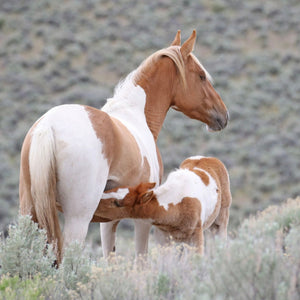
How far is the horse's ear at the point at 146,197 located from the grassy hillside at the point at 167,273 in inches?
26.8

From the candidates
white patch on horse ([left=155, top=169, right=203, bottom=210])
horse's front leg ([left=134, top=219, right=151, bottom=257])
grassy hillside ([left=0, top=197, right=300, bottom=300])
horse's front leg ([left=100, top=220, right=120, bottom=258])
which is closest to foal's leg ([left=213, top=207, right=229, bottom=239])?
white patch on horse ([left=155, top=169, right=203, bottom=210])

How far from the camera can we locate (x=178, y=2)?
24.1 metres

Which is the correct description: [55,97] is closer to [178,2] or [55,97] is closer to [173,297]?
[178,2]

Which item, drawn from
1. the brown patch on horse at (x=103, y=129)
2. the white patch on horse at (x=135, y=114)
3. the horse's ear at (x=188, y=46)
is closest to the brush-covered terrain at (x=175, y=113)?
the brown patch on horse at (x=103, y=129)

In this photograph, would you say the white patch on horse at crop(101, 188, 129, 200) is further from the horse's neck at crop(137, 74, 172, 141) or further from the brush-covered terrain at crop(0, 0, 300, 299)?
the horse's neck at crop(137, 74, 172, 141)

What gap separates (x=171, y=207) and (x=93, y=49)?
16.8 meters

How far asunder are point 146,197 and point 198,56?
667 inches

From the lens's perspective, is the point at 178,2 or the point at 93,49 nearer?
the point at 93,49

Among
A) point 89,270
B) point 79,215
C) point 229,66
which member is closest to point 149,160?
point 79,215

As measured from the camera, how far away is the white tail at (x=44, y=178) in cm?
338

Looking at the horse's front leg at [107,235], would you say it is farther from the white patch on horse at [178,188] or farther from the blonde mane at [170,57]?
the blonde mane at [170,57]

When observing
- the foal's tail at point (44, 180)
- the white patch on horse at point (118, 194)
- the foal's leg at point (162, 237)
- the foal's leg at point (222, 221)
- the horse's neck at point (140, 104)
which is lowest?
the foal's leg at point (222, 221)

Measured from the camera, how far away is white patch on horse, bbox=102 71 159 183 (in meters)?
4.31

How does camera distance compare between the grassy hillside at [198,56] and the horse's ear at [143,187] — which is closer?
the horse's ear at [143,187]
